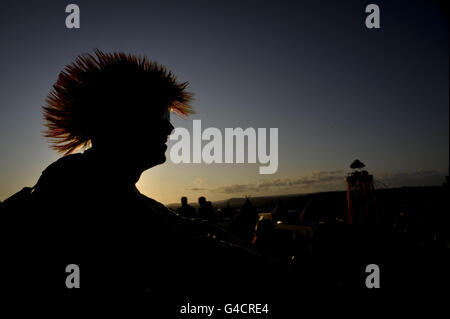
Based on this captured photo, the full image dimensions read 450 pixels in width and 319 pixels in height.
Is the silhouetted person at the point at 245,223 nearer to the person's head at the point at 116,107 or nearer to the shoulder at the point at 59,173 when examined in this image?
the person's head at the point at 116,107

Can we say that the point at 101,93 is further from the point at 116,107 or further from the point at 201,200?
the point at 201,200

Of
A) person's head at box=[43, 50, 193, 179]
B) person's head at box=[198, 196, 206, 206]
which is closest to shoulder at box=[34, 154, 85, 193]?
person's head at box=[43, 50, 193, 179]

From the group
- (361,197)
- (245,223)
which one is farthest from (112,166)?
(361,197)

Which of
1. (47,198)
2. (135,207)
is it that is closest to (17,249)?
(47,198)

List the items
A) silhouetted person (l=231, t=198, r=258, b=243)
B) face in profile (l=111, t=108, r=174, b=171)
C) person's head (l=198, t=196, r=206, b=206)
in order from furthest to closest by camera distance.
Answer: person's head (l=198, t=196, r=206, b=206), silhouetted person (l=231, t=198, r=258, b=243), face in profile (l=111, t=108, r=174, b=171)

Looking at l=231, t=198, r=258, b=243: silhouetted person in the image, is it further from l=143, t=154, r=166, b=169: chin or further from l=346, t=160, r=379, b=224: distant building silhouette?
l=346, t=160, r=379, b=224: distant building silhouette

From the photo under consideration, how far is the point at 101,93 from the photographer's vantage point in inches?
33.0

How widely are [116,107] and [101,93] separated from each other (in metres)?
0.12

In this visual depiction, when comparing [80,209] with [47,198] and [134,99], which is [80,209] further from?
[134,99]

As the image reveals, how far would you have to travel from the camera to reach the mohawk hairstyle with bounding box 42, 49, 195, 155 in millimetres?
812

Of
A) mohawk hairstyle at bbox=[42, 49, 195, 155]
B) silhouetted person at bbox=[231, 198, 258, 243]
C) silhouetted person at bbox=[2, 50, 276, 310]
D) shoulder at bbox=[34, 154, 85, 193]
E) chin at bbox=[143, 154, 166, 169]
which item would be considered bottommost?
silhouetted person at bbox=[231, 198, 258, 243]

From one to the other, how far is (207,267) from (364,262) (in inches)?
194

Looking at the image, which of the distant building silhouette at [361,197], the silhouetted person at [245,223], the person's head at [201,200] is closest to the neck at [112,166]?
the silhouetted person at [245,223]
